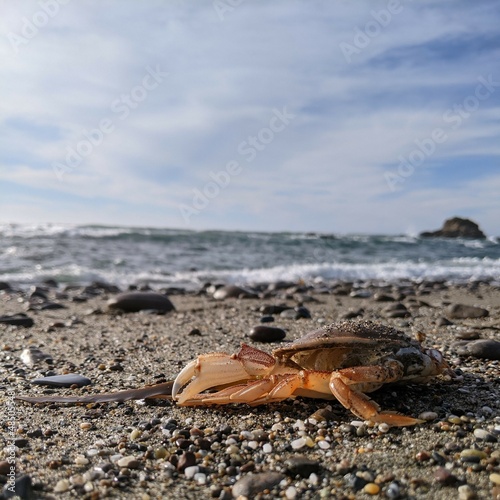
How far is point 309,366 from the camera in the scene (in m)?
3.13

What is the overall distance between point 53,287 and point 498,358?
408 inches

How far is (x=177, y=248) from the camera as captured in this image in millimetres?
23250

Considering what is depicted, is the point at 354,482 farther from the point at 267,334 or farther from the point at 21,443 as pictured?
the point at 267,334

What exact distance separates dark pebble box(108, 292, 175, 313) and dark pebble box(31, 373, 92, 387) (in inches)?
158

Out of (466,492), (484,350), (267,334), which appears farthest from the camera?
(267,334)

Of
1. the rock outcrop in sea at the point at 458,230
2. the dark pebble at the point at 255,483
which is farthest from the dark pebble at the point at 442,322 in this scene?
the rock outcrop in sea at the point at 458,230

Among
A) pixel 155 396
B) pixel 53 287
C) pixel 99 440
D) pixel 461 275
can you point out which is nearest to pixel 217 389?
pixel 155 396

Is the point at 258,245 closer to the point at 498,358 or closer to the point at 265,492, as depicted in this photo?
the point at 498,358

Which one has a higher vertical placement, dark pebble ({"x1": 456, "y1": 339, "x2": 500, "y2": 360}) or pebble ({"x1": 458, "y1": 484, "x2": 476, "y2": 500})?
dark pebble ({"x1": 456, "y1": 339, "x2": 500, "y2": 360})

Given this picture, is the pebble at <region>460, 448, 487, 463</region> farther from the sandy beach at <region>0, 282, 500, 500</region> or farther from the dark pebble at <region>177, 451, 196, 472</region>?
the dark pebble at <region>177, 451, 196, 472</region>

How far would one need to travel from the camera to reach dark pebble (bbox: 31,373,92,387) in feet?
12.3

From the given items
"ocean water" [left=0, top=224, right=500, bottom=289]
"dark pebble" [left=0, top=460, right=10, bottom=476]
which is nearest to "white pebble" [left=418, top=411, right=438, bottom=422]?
"dark pebble" [left=0, top=460, right=10, bottom=476]

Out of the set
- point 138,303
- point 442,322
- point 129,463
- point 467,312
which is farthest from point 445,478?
point 138,303

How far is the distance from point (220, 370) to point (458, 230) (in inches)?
2247
